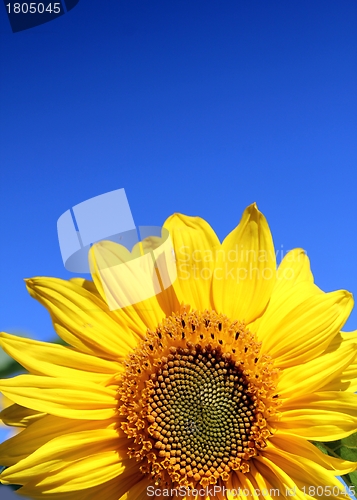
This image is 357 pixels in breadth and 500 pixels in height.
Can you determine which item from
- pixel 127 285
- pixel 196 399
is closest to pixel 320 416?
pixel 196 399

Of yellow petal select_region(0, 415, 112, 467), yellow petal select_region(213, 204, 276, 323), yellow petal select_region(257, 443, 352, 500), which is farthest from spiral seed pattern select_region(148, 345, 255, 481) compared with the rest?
yellow petal select_region(0, 415, 112, 467)

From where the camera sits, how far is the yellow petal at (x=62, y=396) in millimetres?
1705

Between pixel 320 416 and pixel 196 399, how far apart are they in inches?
16.6

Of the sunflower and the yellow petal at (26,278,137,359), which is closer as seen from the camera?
the sunflower

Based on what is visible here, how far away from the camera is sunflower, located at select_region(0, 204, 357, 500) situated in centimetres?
176

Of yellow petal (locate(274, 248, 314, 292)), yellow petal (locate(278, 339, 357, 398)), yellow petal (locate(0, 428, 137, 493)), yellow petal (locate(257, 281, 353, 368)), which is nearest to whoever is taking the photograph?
yellow petal (locate(0, 428, 137, 493))

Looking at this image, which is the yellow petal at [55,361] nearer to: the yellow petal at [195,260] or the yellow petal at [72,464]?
the yellow petal at [72,464]

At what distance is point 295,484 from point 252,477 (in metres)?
0.15

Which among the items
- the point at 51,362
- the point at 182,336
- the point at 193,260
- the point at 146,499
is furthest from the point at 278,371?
the point at 51,362

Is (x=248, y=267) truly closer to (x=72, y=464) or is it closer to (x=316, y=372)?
(x=316, y=372)

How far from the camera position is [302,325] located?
1910 millimetres

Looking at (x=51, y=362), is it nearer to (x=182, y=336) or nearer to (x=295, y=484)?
(x=182, y=336)

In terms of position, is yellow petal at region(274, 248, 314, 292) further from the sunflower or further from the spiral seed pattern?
the spiral seed pattern

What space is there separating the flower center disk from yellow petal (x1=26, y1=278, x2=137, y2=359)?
0.40 ft
